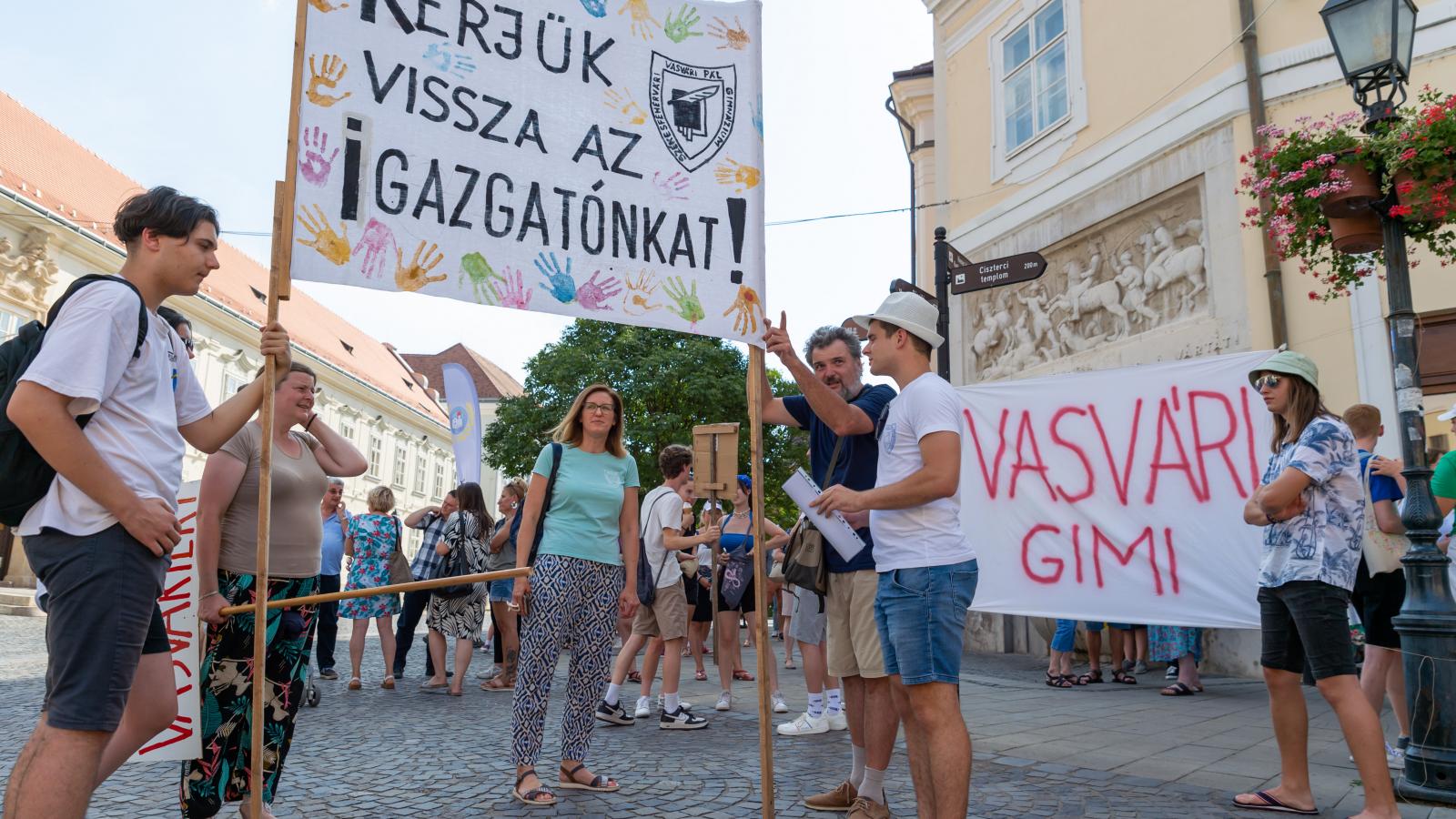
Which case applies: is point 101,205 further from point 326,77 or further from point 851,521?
point 851,521

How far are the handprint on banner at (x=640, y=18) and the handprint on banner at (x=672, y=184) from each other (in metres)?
0.59

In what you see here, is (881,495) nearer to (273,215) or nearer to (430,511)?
(273,215)

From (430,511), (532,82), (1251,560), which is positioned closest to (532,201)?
(532,82)

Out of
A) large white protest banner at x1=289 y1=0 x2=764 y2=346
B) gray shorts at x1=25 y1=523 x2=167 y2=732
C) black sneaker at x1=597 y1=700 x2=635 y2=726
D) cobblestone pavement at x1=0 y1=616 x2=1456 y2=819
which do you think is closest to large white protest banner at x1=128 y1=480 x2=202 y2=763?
cobblestone pavement at x1=0 y1=616 x2=1456 y2=819

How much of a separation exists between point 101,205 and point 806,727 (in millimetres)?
30457

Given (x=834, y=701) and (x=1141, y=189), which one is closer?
(x=834, y=701)

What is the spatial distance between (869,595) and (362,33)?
2784 millimetres

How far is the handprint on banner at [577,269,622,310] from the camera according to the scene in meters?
3.52

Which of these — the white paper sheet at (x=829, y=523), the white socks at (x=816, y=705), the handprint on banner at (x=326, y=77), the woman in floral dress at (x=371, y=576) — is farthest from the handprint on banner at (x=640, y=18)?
the woman in floral dress at (x=371, y=576)

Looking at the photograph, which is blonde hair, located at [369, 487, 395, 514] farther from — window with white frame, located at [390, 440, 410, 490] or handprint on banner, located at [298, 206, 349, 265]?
window with white frame, located at [390, 440, 410, 490]

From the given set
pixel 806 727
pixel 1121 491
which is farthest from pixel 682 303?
pixel 1121 491

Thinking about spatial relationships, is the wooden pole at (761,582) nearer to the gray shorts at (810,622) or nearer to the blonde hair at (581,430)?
the blonde hair at (581,430)

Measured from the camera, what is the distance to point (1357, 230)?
5.11 m

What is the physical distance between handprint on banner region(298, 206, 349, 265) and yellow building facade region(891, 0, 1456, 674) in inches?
318
